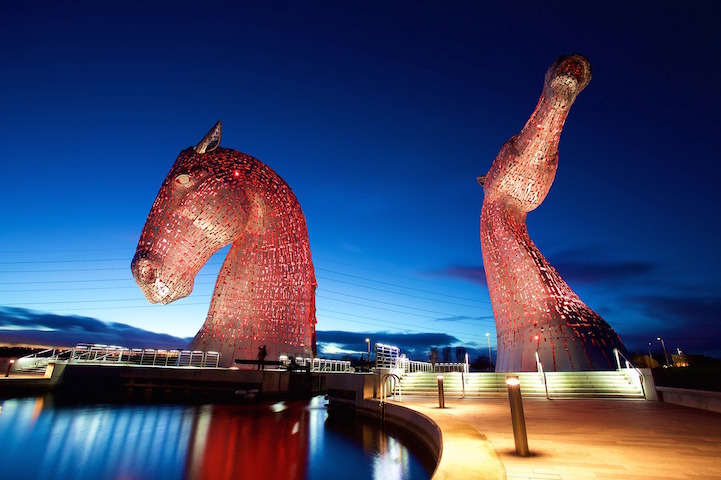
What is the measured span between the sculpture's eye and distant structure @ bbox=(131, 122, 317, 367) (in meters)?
0.04

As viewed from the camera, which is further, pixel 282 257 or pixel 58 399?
pixel 282 257

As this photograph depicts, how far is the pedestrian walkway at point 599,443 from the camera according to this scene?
355cm

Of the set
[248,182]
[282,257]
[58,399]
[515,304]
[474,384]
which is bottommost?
[58,399]

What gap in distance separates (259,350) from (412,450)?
11.1m

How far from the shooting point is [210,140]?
15.7m

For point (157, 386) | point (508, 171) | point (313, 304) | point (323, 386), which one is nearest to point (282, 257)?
point (313, 304)

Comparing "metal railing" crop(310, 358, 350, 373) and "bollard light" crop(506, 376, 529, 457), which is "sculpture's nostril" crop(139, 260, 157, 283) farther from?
"bollard light" crop(506, 376, 529, 457)

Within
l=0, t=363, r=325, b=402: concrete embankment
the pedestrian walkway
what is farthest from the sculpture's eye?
the pedestrian walkway

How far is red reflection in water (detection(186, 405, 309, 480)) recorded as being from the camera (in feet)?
22.0

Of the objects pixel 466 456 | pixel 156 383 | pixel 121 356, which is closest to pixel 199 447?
pixel 466 456

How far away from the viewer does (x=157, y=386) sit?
17.0 m

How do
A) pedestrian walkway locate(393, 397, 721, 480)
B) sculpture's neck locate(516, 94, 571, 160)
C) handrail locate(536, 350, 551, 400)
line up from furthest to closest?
sculpture's neck locate(516, 94, 571, 160) → handrail locate(536, 350, 551, 400) → pedestrian walkway locate(393, 397, 721, 480)

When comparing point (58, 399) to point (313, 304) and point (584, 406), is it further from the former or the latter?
point (584, 406)

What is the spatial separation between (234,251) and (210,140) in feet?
17.5
